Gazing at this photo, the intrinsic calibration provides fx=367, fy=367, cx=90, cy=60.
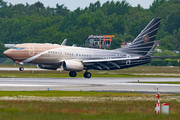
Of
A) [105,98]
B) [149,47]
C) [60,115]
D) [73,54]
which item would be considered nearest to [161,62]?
[149,47]

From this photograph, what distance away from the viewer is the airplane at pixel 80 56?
55.5 metres

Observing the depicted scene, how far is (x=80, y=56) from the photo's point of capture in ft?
192

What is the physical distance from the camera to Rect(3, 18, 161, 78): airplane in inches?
2187

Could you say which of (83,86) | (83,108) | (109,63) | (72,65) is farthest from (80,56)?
(83,108)

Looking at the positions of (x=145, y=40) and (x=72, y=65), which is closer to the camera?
(x=72, y=65)

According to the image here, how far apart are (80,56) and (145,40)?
11.7m

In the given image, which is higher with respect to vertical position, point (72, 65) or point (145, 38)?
point (145, 38)

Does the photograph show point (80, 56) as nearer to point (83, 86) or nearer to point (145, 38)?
point (145, 38)

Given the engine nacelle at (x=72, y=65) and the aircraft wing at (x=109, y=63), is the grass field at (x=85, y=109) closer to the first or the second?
the engine nacelle at (x=72, y=65)

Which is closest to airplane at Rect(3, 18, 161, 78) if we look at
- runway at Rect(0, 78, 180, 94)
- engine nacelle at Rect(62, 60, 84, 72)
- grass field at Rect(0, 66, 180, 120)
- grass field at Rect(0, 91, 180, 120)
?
engine nacelle at Rect(62, 60, 84, 72)

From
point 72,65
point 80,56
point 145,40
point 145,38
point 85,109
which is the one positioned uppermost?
point 145,38

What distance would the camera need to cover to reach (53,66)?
58.3 metres

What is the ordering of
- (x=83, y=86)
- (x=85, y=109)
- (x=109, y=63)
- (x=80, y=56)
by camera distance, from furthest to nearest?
(x=109, y=63)
(x=80, y=56)
(x=83, y=86)
(x=85, y=109)

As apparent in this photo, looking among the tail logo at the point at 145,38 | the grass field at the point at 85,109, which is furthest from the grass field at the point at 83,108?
the tail logo at the point at 145,38
